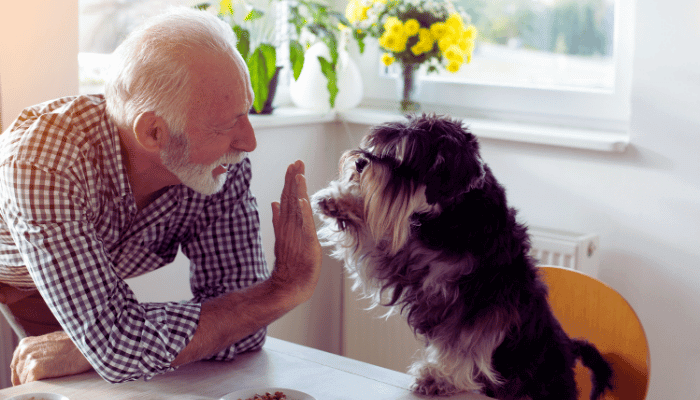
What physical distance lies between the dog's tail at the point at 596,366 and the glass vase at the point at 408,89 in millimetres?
1427

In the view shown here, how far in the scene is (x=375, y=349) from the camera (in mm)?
2809

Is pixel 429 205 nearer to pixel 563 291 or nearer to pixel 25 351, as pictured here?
pixel 563 291

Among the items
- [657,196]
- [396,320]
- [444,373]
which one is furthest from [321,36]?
[444,373]

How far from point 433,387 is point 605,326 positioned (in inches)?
21.9

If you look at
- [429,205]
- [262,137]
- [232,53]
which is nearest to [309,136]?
[262,137]

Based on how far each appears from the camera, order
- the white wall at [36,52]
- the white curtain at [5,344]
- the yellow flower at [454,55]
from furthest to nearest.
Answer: the yellow flower at [454,55] → the white curtain at [5,344] → the white wall at [36,52]

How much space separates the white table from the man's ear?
0.45m

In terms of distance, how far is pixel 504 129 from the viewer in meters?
2.46

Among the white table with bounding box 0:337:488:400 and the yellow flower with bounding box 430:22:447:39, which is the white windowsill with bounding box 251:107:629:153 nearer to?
the yellow flower with bounding box 430:22:447:39

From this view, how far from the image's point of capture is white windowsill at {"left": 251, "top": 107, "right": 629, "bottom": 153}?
89.6 inches

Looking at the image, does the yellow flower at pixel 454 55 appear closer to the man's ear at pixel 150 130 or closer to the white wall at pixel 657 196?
the white wall at pixel 657 196

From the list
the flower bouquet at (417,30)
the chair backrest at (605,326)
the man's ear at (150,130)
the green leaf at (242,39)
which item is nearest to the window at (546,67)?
the flower bouquet at (417,30)

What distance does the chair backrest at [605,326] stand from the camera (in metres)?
1.58

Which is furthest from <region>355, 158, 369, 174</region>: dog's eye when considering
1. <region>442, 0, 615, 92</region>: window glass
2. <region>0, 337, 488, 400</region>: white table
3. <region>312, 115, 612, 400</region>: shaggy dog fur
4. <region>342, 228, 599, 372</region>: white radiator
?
<region>442, 0, 615, 92</region>: window glass
